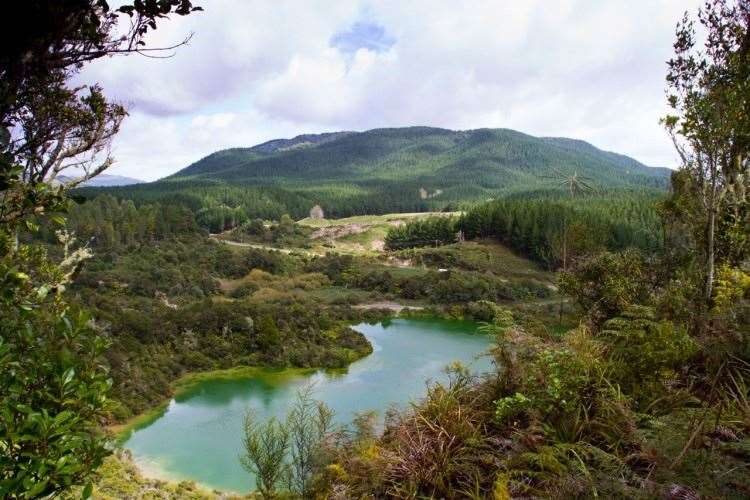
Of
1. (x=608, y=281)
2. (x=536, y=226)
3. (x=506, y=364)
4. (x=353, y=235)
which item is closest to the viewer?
(x=506, y=364)

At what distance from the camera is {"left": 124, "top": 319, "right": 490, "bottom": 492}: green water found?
73.1 ft

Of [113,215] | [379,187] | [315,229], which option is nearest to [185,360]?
[113,215]

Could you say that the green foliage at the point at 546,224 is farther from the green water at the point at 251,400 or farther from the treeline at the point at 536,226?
the green water at the point at 251,400

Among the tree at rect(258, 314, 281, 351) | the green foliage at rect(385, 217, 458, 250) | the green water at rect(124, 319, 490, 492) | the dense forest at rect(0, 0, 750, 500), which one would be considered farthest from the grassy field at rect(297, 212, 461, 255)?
the dense forest at rect(0, 0, 750, 500)

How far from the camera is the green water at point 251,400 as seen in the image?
22294mm

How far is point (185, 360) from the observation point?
3638cm

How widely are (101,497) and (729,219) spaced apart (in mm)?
18470

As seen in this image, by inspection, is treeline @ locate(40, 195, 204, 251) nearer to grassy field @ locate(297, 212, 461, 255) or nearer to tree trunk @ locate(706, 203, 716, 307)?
A: grassy field @ locate(297, 212, 461, 255)

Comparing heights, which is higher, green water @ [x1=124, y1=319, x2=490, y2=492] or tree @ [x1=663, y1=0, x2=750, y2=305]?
tree @ [x1=663, y1=0, x2=750, y2=305]

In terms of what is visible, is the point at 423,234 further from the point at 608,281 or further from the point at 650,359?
the point at 650,359

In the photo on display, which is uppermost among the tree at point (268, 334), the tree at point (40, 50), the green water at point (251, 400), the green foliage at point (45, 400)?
the tree at point (40, 50)

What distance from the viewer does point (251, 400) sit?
30.8 meters

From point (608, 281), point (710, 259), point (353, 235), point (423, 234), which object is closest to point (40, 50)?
point (710, 259)

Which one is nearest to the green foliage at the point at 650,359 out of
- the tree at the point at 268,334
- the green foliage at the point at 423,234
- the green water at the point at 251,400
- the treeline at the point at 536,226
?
the green water at the point at 251,400
